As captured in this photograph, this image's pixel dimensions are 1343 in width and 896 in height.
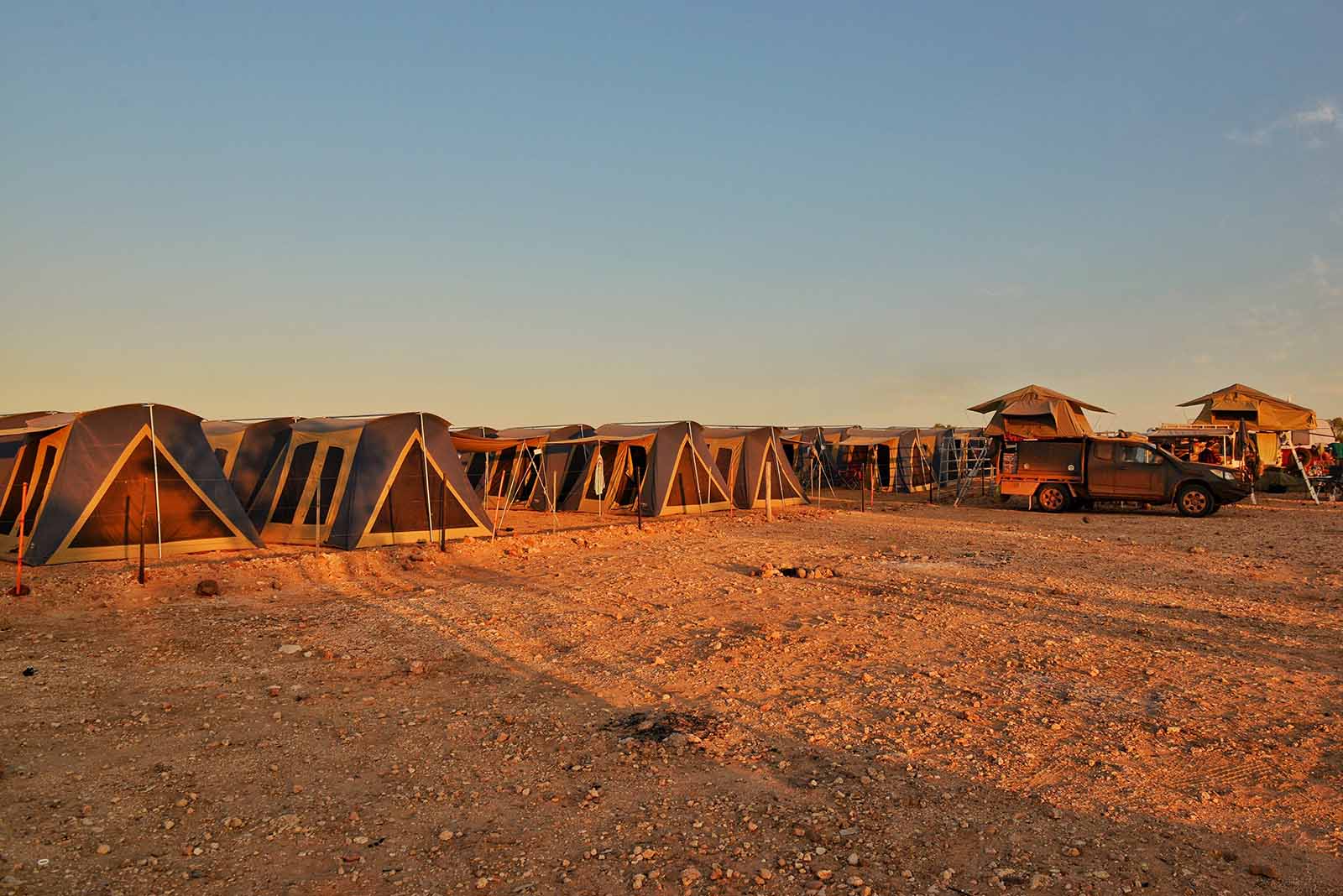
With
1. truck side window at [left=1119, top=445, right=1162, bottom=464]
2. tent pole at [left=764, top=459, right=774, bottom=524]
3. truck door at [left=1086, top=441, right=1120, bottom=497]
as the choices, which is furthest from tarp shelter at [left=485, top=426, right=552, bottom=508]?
truck side window at [left=1119, top=445, right=1162, bottom=464]

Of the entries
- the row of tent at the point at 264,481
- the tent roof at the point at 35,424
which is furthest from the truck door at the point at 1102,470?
the tent roof at the point at 35,424

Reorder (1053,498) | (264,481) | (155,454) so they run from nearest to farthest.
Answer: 1. (155,454)
2. (264,481)
3. (1053,498)

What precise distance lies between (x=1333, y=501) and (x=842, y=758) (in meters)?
27.1

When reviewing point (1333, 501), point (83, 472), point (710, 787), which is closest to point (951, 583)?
point (710, 787)

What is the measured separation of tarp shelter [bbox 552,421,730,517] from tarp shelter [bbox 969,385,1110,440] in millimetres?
9188

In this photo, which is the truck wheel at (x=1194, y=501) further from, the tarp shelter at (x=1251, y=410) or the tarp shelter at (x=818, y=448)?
the tarp shelter at (x=818, y=448)

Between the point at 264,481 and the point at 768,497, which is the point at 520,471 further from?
the point at 264,481

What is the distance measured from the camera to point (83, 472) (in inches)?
515

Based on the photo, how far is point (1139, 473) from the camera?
2202 centimetres

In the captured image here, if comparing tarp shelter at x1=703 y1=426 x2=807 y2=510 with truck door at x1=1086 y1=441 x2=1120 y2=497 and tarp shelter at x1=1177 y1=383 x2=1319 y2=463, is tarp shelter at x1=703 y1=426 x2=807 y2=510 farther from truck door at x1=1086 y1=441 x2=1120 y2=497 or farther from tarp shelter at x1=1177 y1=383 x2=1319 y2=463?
tarp shelter at x1=1177 y1=383 x2=1319 y2=463

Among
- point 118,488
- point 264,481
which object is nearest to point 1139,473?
point 264,481

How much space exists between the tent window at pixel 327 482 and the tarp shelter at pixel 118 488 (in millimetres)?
1581

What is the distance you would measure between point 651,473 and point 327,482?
832cm

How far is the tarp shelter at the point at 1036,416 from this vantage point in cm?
2578
